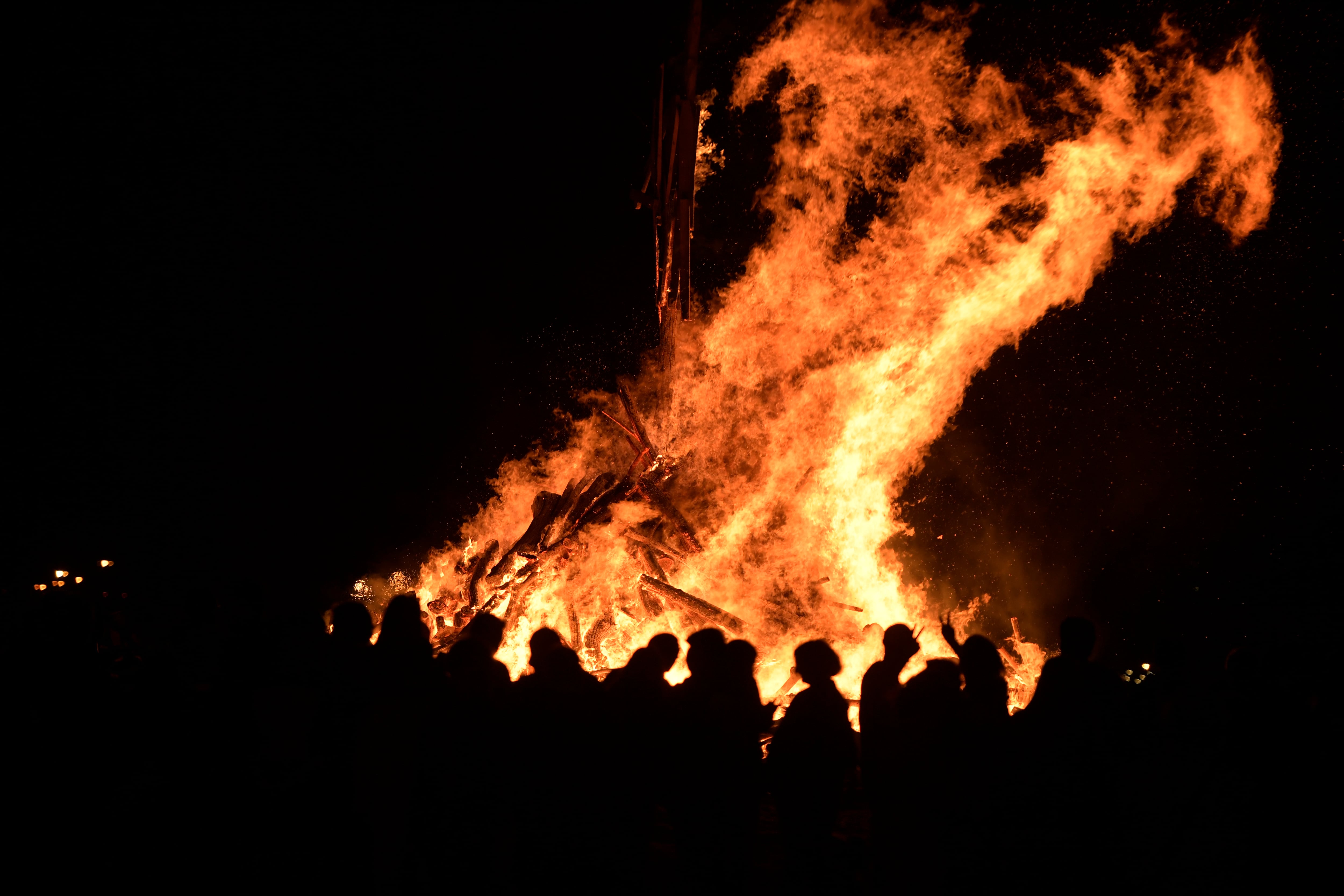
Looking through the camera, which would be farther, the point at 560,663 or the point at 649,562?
the point at 649,562

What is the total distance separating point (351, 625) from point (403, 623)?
1.19 feet

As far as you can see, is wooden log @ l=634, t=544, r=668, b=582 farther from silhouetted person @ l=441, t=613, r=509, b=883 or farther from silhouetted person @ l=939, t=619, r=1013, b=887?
silhouetted person @ l=939, t=619, r=1013, b=887

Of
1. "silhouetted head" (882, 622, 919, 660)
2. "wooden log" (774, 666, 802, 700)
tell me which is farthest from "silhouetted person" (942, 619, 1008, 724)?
"wooden log" (774, 666, 802, 700)

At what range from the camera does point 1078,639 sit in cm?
341

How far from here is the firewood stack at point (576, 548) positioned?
735 centimetres

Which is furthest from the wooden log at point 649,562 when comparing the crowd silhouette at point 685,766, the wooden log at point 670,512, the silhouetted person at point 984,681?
the silhouetted person at point 984,681

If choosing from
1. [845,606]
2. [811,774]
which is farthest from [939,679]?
[845,606]

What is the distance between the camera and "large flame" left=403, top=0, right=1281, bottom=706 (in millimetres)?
6273

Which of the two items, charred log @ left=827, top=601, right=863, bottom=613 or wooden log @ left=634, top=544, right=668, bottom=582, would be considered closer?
charred log @ left=827, top=601, right=863, bottom=613

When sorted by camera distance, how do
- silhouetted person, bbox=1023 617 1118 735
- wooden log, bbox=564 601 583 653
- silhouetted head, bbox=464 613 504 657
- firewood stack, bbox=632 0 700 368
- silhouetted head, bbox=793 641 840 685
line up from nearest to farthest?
1. silhouetted person, bbox=1023 617 1118 735
2. silhouetted head, bbox=793 641 840 685
3. silhouetted head, bbox=464 613 504 657
4. firewood stack, bbox=632 0 700 368
5. wooden log, bbox=564 601 583 653

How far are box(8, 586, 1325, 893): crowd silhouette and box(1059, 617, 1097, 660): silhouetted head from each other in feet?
0.05

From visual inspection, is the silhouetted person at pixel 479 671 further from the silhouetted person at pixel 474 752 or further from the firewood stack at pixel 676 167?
the firewood stack at pixel 676 167

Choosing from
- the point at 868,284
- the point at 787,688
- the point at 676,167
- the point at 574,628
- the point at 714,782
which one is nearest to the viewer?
the point at 714,782

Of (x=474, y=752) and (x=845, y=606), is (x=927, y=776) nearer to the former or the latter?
(x=474, y=752)
